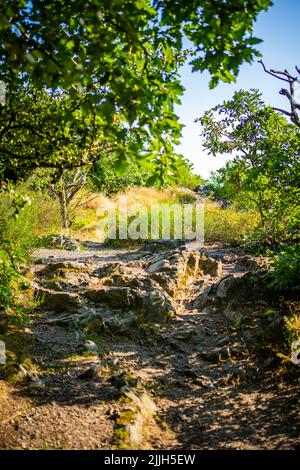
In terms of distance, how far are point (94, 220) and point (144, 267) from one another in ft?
38.2

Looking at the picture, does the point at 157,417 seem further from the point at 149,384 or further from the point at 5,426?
the point at 5,426

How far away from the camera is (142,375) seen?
13.7 feet

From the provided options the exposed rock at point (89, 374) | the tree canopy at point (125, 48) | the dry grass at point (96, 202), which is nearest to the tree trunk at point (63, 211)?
the dry grass at point (96, 202)

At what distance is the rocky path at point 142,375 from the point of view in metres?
3.04

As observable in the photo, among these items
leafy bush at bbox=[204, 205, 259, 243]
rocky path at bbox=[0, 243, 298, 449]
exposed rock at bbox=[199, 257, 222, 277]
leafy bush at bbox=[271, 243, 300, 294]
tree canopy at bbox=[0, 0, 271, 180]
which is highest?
tree canopy at bbox=[0, 0, 271, 180]

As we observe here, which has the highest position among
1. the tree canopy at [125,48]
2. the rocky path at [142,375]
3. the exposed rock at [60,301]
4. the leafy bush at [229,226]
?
the tree canopy at [125,48]

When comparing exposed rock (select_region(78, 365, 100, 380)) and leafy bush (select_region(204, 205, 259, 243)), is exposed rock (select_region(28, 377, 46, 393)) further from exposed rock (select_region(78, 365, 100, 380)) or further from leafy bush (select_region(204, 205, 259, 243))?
leafy bush (select_region(204, 205, 259, 243))

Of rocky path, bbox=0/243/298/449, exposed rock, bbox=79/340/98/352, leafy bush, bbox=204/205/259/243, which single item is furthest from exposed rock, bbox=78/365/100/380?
leafy bush, bbox=204/205/259/243

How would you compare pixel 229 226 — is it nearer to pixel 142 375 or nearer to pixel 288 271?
pixel 288 271

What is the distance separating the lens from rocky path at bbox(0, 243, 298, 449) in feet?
9.97

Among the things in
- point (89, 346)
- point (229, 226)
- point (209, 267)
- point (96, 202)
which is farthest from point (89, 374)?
point (96, 202)

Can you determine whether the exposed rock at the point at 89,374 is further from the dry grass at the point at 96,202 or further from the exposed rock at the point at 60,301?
the dry grass at the point at 96,202

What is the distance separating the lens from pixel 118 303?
5.74m
